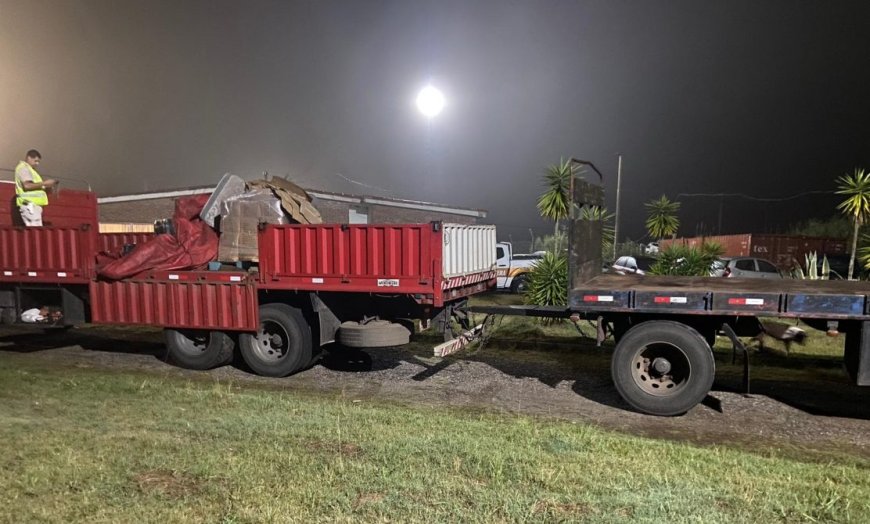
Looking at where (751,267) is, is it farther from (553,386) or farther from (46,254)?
(46,254)

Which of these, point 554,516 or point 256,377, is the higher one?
point 554,516

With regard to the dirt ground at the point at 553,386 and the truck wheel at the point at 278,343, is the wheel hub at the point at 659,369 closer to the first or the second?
the dirt ground at the point at 553,386

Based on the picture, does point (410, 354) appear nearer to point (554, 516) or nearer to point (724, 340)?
point (724, 340)

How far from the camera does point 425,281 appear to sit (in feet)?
24.8

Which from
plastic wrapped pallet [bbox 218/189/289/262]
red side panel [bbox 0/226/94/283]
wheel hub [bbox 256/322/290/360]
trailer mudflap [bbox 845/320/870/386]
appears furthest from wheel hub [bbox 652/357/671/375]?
red side panel [bbox 0/226/94/283]

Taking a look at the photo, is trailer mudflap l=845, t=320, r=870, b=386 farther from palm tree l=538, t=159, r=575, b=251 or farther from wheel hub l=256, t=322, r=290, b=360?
palm tree l=538, t=159, r=575, b=251

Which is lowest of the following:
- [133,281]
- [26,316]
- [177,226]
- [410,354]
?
[410,354]

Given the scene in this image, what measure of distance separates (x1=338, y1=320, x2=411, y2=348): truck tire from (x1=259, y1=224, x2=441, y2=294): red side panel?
662mm

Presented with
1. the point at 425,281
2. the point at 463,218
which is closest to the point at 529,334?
the point at 425,281

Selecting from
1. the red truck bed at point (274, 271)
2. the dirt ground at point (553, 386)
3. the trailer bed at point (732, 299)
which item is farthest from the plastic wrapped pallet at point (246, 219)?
the trailer bed at point (732, 299)

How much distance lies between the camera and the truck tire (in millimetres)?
8070

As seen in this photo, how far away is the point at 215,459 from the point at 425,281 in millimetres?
3624

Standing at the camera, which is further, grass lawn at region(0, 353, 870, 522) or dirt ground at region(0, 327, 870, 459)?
dirt ground at region(0, 327, 870, 459)

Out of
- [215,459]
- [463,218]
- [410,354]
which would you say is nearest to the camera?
[215,459]
